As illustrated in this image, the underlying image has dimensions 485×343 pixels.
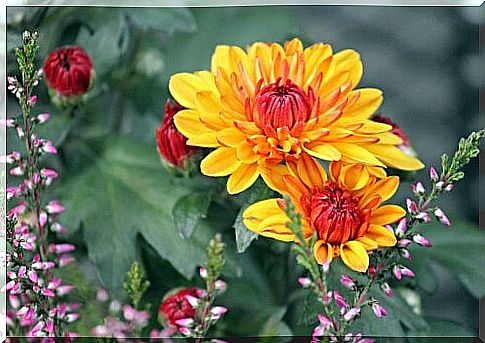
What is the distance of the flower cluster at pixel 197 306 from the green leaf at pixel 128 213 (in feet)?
0.13

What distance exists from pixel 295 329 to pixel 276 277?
65mm

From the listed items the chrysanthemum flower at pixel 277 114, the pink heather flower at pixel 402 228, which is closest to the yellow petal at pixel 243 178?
the chrysanthemum flower at pixel 277 114

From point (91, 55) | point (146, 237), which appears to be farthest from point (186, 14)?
point (146, 237)

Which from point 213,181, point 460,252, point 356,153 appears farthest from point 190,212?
point 460,252

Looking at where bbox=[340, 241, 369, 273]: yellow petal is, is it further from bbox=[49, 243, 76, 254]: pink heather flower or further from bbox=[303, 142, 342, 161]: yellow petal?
bbox=[49, 243, 76, 254]: pink heather flower

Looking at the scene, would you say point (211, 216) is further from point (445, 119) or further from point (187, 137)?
point (445, 119)

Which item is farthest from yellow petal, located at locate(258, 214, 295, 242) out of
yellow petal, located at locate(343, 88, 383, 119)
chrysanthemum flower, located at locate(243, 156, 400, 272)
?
yellow petal, located at locate(343, 88, 383, 119)

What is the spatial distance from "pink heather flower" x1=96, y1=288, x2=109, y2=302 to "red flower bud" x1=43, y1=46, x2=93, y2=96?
0.51ft

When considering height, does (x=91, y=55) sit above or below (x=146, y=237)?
above

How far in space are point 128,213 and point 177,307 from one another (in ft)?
0.37

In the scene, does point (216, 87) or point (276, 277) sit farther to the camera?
point (276, 277)

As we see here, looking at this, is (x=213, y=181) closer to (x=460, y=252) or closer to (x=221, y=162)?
(x=221, y=162)

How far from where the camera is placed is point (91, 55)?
→ 0.66 m

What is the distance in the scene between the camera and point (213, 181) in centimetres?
61
